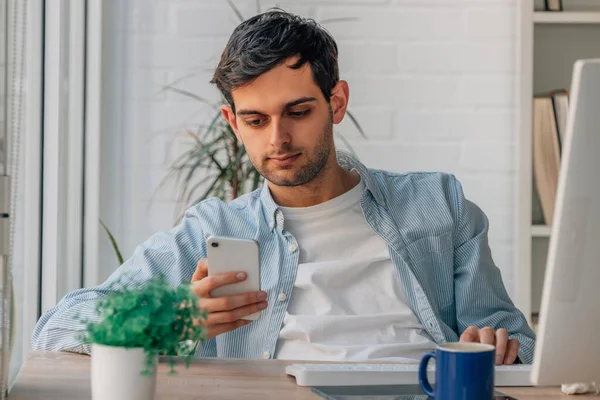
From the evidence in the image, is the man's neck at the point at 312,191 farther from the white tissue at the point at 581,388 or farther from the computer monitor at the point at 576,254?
the computer monitor at the point at 576,254

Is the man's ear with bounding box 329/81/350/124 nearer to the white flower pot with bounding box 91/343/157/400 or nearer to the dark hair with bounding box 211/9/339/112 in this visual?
the dark hair with bounding box 211/9/339/112

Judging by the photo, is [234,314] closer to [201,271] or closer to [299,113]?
[201,271]

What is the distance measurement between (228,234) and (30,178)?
1.94 ft

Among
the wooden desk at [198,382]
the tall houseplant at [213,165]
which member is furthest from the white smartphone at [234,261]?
the tall houseplant at [213,165]

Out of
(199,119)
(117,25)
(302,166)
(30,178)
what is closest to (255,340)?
(302,166)

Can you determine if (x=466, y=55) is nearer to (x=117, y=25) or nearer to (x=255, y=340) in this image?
(x=117, y=25)

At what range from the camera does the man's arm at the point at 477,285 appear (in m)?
1.75

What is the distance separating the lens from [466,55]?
2717 millimetres

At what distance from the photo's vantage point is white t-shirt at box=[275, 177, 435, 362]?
168 cm

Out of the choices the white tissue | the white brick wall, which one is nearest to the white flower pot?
the white tissue

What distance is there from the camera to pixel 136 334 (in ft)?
3.28

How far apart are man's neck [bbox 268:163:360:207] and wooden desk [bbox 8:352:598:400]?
1.67 feet

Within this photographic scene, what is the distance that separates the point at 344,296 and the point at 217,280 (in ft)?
1.34

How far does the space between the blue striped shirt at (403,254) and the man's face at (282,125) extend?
0.09 m
